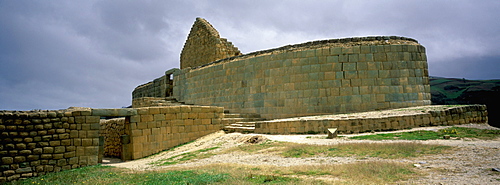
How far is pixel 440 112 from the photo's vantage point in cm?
1184

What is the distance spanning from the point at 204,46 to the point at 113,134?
428 inches

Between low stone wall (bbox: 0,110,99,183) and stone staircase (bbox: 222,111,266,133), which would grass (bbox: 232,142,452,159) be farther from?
low stone wall (bbox: 0,110,99,183)

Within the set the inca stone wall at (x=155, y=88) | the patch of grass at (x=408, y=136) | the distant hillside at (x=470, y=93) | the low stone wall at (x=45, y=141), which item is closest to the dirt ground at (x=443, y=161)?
the patch of grass at (x=408, y=136)

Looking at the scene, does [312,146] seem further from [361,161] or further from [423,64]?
[423,64]

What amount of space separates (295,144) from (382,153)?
8.96ft

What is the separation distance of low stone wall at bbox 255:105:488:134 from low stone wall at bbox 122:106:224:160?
2709mm

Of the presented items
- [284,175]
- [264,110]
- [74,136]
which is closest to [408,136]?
[284,175]

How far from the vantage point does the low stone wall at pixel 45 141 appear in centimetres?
990

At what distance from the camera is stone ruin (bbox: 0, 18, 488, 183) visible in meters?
10.4

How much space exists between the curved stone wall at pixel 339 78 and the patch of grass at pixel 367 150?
572 centimetres

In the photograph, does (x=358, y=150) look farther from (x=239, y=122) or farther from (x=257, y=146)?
(x=239, y=122)

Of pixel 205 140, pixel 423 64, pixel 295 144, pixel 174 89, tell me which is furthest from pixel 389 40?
pixel 174 89

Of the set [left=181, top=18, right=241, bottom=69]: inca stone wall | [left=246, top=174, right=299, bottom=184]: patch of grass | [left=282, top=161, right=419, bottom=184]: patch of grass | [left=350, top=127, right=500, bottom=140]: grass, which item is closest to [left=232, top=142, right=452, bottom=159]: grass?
[left=282, top=161, right=419, bottom=184]: patch of grass

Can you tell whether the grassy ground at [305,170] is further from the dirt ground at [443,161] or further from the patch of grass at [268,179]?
the dirt ground at [443,161]
